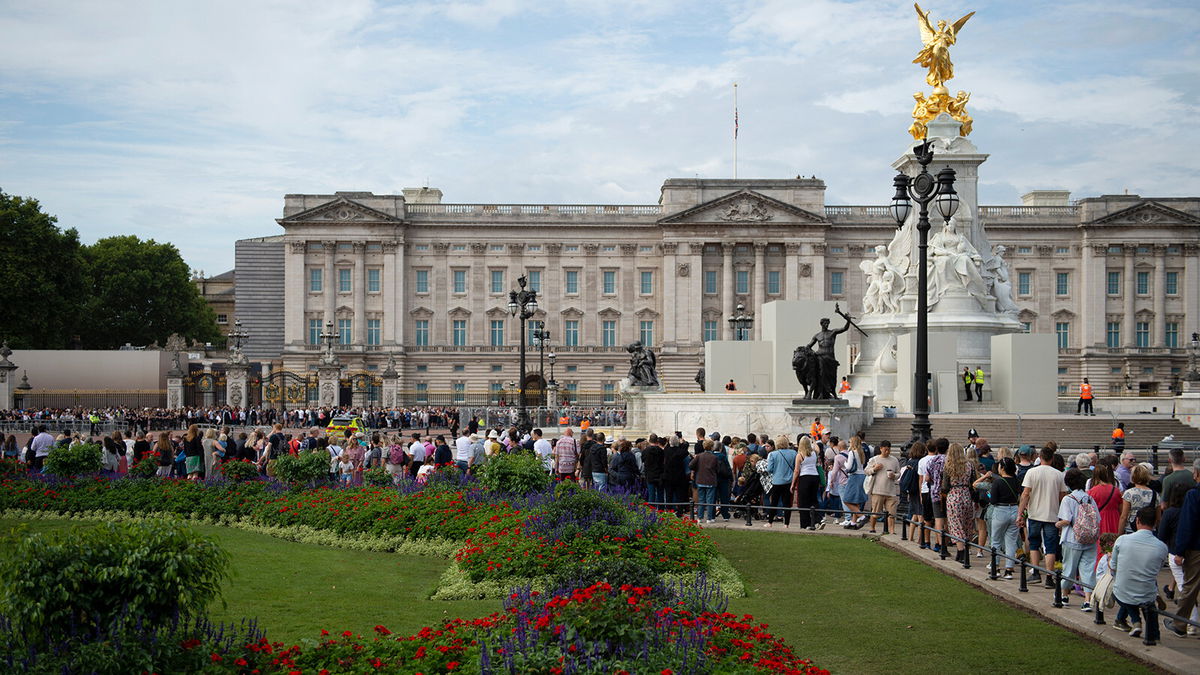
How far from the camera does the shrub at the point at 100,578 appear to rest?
7059 millimetres

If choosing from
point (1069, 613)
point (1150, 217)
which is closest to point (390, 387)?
point (1150, 217)

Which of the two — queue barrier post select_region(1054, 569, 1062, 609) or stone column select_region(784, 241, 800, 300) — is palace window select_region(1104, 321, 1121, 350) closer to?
stone column select_region(784, 241, 800, 300)

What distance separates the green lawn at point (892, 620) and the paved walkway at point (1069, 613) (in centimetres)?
12

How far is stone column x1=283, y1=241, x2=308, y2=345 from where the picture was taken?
73062mm

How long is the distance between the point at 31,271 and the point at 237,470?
4958 cm

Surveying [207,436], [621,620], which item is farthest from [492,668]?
[207,436]

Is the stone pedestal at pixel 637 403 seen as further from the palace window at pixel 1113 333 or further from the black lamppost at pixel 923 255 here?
the palace window at pixel 1113 333

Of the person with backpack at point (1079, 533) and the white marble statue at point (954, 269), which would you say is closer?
the person with backpack at point (1079, 533)

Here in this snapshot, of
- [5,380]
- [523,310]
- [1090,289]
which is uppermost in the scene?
[1090,289]

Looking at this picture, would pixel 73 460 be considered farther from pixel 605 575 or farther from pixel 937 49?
pixel 937 49

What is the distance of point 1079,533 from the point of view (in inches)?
433

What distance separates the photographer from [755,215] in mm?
74125

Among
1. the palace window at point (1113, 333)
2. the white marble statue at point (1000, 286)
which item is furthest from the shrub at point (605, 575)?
the palace window at point (1113, 333)

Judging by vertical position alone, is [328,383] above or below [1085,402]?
above
